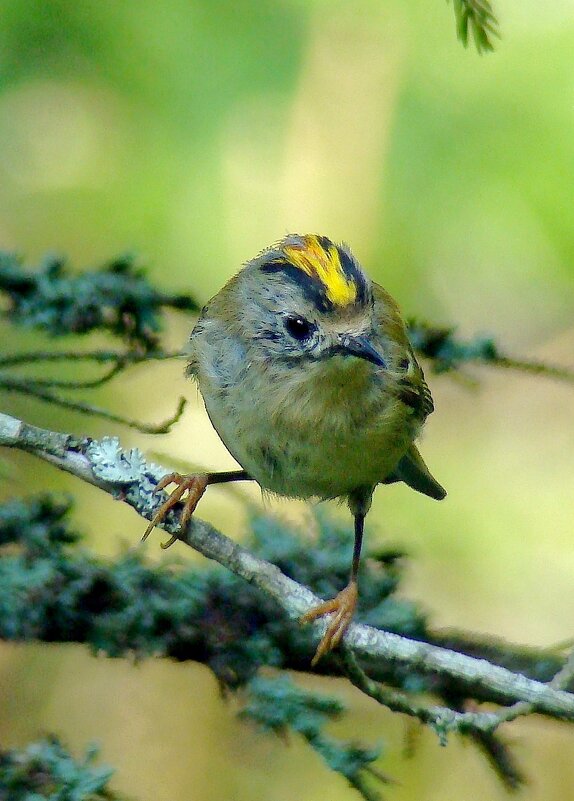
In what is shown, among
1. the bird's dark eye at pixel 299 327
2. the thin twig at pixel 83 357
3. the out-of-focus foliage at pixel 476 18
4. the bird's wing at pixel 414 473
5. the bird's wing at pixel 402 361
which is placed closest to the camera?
the out-of-focus foliage at pixel 476 18

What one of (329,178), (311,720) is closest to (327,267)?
(311,720)

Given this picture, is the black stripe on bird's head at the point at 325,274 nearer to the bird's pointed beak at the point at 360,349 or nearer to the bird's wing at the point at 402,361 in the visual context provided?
the bird's pointed beak at the point at 360,349

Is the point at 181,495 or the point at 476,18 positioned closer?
the point at 476,18

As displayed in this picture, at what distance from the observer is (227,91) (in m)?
4.46

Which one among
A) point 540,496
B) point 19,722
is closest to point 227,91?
point 540,496

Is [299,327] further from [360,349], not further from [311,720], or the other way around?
[311,720]

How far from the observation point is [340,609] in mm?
2654

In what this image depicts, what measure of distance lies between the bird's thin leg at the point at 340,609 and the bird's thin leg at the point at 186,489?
1.05 feet

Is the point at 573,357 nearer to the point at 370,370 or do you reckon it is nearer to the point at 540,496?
the point at 540,496

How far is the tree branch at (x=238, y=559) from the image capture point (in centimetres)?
200

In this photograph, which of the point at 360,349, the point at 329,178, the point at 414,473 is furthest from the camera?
the point at 329,178

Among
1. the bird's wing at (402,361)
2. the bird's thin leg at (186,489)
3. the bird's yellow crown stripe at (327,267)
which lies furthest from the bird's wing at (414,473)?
the bird's yellow crown stripe at (327,267)

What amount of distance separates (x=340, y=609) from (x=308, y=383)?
21.4 inches

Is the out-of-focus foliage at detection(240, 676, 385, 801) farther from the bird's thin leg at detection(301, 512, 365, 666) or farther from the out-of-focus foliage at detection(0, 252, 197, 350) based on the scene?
the out-of-focus foliage at detection(0, 252, 197, 350)
